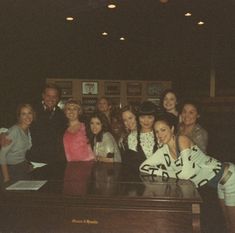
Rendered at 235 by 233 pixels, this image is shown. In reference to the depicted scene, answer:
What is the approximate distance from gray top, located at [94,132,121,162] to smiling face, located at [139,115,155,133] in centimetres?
33

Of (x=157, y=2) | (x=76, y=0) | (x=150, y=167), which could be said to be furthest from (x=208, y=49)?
(x=150, y=167)

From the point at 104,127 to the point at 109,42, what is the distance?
16.9 ft

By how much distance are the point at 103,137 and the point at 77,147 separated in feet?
0.79

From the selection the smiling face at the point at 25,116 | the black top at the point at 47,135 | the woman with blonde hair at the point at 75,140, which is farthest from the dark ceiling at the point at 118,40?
the woman with blonde hair at the point at 75,140

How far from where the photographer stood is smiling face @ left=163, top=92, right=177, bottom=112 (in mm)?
3580

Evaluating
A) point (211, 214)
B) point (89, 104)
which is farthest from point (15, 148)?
point (89, 104)

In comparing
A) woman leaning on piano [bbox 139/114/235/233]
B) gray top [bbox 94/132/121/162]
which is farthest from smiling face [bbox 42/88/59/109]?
woman leaning on piano [bbox 139/114/235/233]

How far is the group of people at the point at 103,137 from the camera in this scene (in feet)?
9.15

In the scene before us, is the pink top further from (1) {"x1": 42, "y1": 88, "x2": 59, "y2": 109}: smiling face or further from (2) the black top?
(1) {"x1": 42, "y1": 88, "x2": 59, "y2": 109}: smiling face

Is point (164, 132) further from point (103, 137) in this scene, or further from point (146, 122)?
point (103, 137)

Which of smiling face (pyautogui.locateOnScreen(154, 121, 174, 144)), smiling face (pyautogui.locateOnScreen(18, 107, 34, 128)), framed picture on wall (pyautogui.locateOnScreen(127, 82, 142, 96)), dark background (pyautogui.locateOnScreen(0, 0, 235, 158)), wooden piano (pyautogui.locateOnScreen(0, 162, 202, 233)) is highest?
dark background (pyautogui.locateOnScreen(0, 0, 235, 158))

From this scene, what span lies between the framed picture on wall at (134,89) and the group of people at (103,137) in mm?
4895

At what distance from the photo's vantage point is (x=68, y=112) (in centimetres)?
332

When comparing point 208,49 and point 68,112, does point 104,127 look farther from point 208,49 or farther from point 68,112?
point 208,49
